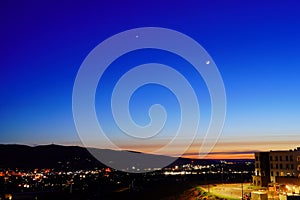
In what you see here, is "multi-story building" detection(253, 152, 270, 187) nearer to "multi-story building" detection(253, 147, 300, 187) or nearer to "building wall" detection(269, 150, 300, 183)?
"multi-story building" detection(253, 147, 300, 187)

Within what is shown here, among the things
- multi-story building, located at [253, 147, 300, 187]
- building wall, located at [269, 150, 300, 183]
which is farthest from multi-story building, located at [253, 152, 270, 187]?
building wall, located at [269, 150, 300, 183]

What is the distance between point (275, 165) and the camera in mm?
52844

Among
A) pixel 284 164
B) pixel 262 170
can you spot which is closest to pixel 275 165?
pixel 284 164

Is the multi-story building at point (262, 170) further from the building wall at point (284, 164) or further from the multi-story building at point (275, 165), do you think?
the building wall at point (284, 164)

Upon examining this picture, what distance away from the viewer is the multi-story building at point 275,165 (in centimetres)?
5000

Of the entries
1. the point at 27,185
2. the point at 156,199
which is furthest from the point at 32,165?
the point at 156,199

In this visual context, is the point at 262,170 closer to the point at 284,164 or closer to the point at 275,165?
the point at 275,165

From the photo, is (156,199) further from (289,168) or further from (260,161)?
(289,168)

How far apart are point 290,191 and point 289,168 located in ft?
33.5

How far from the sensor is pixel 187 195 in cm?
5041

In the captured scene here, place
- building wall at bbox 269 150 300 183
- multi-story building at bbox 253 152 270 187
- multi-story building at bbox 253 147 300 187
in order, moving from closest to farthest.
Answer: building wall at bbox 269 150 300 183 → multi-story building at bbox 253 147 300 187 → multi-story building at bbox 253 152 270 187

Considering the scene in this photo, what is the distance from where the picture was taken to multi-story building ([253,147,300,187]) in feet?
164

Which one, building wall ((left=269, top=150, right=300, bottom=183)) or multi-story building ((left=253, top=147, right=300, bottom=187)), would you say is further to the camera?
multi-story building ((left=253, top=147, right=300, bottom=187))

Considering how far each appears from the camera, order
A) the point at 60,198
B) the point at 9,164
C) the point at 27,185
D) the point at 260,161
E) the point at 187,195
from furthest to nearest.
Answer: the point at 9,164 → the point at 27,185 → the point at 60,198 → the point at 260,161 → the point at 187,195
